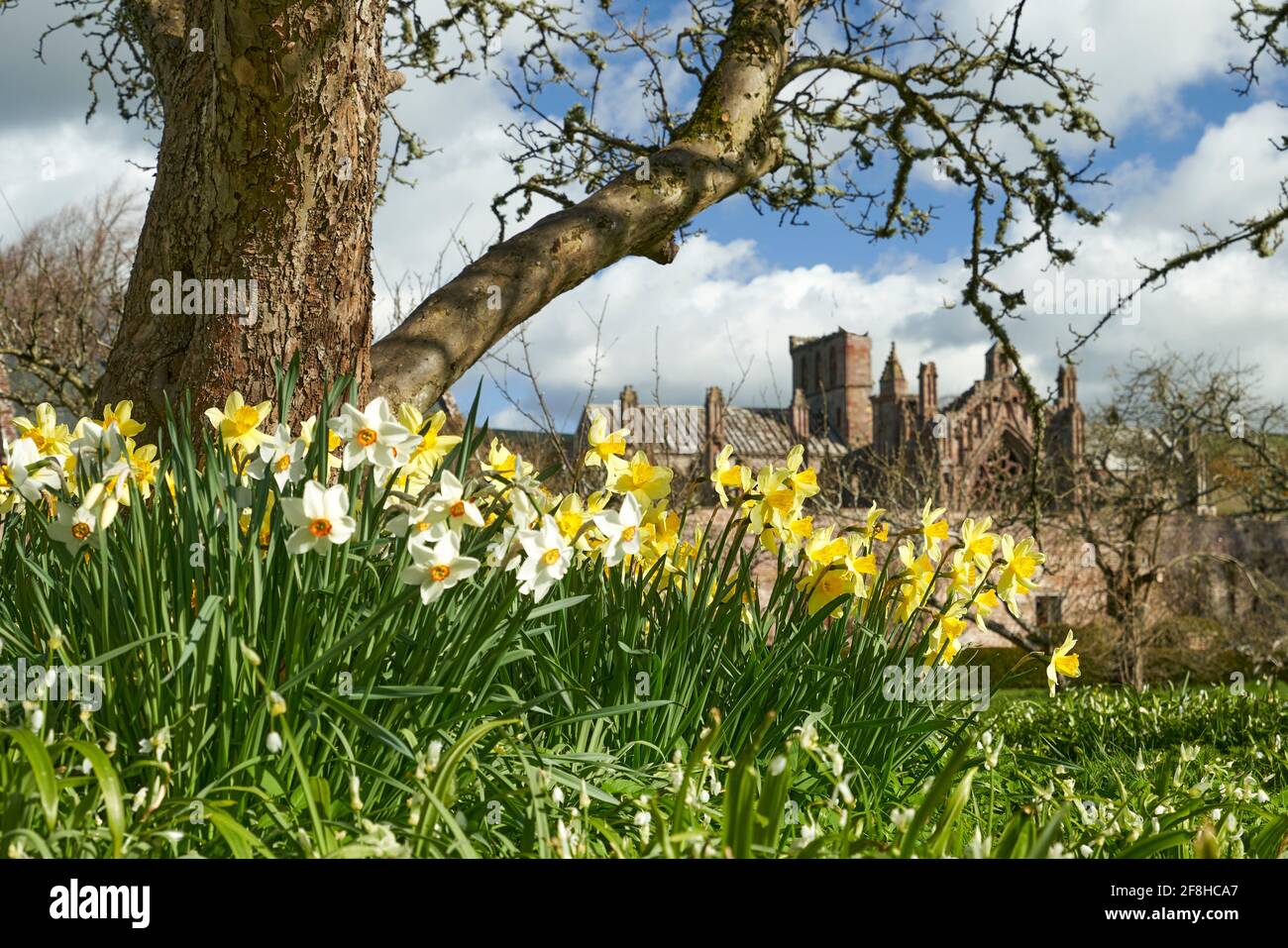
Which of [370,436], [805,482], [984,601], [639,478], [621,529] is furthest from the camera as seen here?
[984,601]

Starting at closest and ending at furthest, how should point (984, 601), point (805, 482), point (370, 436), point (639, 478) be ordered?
point (370, 436)
point (639, 478)
point (805, 482)
point (984, 601)

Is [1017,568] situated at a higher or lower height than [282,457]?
lower

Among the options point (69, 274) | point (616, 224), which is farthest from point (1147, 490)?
point (69, 274)

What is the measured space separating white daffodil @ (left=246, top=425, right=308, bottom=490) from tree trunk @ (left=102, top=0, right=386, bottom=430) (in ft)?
3.04

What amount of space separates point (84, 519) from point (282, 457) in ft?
1.30

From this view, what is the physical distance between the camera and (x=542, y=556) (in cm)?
205

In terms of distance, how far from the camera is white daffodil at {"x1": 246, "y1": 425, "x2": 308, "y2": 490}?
7.20ft

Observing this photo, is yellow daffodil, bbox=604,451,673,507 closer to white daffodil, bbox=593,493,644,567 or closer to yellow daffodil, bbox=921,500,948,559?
white daffodil, bbox=593,493,644,567

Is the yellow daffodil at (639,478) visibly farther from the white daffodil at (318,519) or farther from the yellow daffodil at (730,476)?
the white daffodil at (318,519)

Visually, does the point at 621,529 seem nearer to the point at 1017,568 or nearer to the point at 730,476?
the point at 730,476

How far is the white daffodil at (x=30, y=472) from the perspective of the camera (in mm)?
2361

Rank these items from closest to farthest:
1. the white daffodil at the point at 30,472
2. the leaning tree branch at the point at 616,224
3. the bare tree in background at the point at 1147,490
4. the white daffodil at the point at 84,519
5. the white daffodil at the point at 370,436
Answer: the white daffodil at the point at 84,519 → the white daffodil at the point at 370,436 → the white daffodil at the point at 30,472 → the leaning tree branch at the point at 616,224 → the bare tree in background at the point at 1147,490

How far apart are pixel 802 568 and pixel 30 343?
25.9ft

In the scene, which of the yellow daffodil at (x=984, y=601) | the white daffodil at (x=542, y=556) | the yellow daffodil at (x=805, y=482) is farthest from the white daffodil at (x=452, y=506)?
the yellow daffodil at (x=984, y=601)
